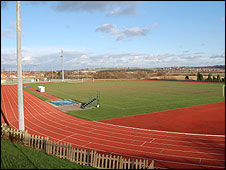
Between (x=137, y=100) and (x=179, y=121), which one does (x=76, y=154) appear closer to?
(x=179, y=121)

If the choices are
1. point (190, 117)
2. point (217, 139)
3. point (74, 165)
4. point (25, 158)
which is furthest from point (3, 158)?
point (190, 117)

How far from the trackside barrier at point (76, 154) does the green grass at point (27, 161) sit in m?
0.45

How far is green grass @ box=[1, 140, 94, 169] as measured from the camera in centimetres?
837

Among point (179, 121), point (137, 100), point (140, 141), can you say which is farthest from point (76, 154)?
point (137, 100)

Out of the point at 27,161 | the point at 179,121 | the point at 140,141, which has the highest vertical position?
the point at 27,161

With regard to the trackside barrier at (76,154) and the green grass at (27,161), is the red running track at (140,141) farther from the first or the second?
the green grass at (27,161)

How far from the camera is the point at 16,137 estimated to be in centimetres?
1262

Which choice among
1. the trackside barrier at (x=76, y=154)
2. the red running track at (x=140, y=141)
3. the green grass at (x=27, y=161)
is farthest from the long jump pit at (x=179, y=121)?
the green grass at (x=27, y=161)

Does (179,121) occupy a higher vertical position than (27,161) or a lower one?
lower

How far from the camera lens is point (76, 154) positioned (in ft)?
37.5

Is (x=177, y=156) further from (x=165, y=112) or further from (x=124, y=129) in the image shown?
(x=165, y=112)

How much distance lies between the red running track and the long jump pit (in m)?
1.15

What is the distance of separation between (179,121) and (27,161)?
14.3 meters

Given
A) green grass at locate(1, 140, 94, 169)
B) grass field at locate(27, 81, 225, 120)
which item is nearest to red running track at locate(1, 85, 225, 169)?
green grass at locate(1, 140, 94, 169)
